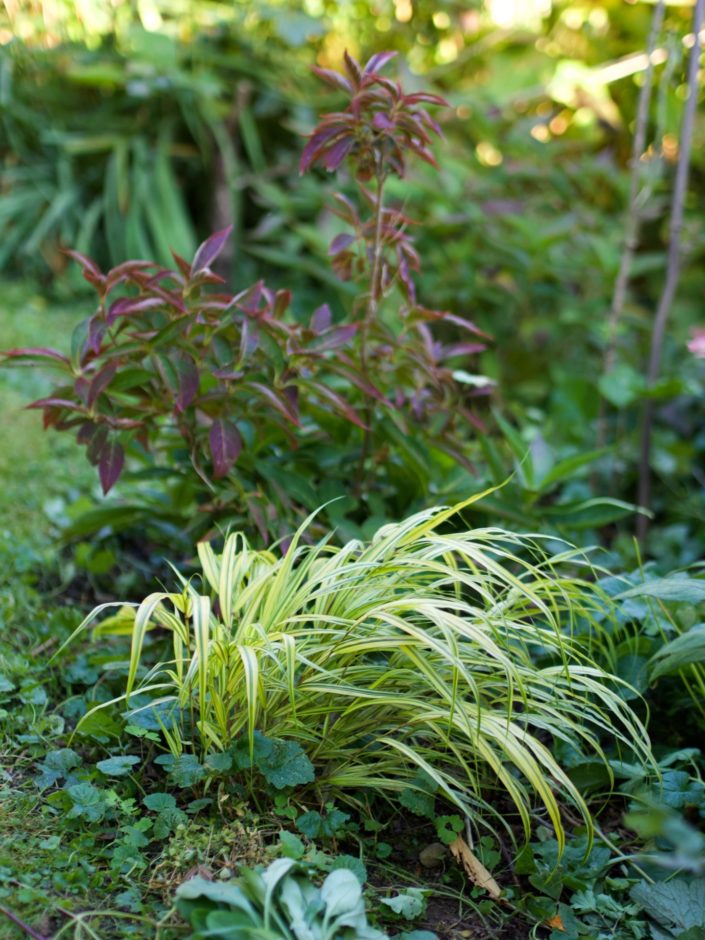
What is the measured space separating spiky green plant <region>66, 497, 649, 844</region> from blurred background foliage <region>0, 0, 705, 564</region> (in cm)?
193

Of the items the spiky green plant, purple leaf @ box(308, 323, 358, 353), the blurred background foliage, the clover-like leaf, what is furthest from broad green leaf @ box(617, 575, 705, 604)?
the blurred background foliage

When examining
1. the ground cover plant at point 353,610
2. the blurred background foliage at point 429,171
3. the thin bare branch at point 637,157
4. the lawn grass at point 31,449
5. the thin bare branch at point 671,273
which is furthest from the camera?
the blurred background foliage at point 429,171

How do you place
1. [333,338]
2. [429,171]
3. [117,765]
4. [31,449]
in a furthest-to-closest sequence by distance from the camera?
[429,171] < [31,449] < [333,338] < [117,765]

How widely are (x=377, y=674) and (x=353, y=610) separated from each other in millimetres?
133

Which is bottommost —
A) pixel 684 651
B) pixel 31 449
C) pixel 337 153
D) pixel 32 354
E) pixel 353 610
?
pixel 684 651

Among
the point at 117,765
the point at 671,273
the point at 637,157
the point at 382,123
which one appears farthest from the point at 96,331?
the point at 671,273

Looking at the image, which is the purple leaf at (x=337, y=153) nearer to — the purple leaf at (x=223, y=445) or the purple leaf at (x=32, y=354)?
the purple leaf at (x=223, y=445)

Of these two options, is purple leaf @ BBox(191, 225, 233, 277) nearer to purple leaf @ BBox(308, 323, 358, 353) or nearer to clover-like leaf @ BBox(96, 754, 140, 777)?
purple leaf @ BBox(308, 323, 358, 353)

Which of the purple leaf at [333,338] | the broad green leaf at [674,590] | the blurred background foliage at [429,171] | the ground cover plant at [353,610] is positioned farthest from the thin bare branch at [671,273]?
the purple leaf at [333,338]

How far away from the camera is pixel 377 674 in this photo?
1657 mm

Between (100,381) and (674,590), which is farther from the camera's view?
(100,381)

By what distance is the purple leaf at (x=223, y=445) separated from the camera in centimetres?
189

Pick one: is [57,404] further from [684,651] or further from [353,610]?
[684,651]

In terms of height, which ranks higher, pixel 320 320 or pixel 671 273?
pixel 320 320
